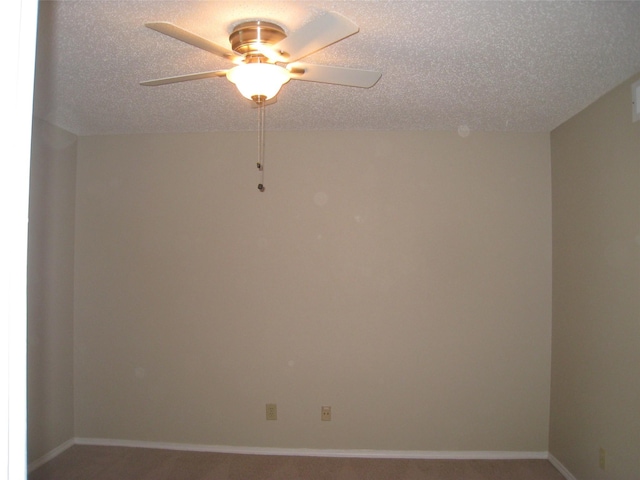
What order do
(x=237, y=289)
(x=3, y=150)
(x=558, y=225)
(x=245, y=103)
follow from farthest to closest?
(x=237, y=289) → (x=558, y=225) → (x=245, y=103) → (x=3, y=150)

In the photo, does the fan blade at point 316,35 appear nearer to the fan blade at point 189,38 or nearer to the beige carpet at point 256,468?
the fan blade at point 189,38

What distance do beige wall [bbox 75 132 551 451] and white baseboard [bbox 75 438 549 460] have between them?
0.05 meters

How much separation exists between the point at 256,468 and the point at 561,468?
209cm

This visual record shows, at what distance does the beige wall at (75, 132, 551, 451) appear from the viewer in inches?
140

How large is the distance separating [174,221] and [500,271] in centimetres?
250

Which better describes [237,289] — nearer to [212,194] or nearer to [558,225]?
[212,194]

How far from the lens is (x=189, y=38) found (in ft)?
5.51

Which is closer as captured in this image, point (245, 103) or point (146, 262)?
point (245, 103)

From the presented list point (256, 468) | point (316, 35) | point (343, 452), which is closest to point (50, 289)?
point (256, 468)

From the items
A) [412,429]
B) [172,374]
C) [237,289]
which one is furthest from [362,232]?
[172,374]

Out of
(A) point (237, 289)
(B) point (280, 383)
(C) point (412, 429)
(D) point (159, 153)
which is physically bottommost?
(C) point (412, 429)

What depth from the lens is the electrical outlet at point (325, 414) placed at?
11.8ft

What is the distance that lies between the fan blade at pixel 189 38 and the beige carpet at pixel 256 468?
268 cm

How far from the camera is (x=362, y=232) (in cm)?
364
